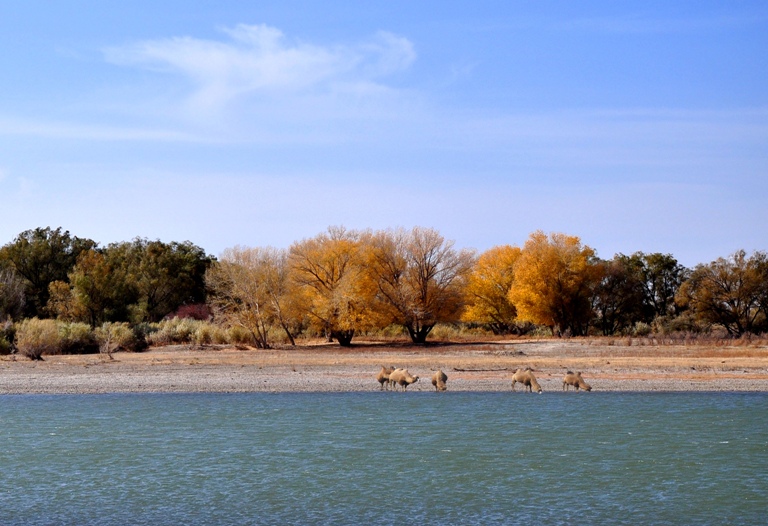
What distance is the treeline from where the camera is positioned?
5050 cm

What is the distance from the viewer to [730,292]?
191ft

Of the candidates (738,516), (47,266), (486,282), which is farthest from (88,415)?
(47,266)

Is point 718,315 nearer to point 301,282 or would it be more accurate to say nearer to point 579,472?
point 301,282

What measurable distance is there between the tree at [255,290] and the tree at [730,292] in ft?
89.5

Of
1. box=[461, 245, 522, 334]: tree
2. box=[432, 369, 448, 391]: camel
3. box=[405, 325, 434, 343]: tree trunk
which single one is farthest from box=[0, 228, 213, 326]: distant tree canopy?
box=[432, 369, 448, 391]: camel

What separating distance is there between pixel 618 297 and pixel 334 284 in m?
24.3

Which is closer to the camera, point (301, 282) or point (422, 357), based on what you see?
point (422, 357)

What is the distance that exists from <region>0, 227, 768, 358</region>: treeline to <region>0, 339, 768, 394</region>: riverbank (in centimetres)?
437

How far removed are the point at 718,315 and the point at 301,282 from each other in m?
28.0

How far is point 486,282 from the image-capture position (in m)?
64.8

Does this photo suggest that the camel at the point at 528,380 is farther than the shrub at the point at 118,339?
No

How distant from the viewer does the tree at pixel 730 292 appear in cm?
5766

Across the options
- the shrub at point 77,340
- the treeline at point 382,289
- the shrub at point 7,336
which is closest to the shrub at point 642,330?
the treeline at point 382,289

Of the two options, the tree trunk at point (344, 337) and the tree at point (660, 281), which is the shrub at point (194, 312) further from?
the tree at point (660, 281)
